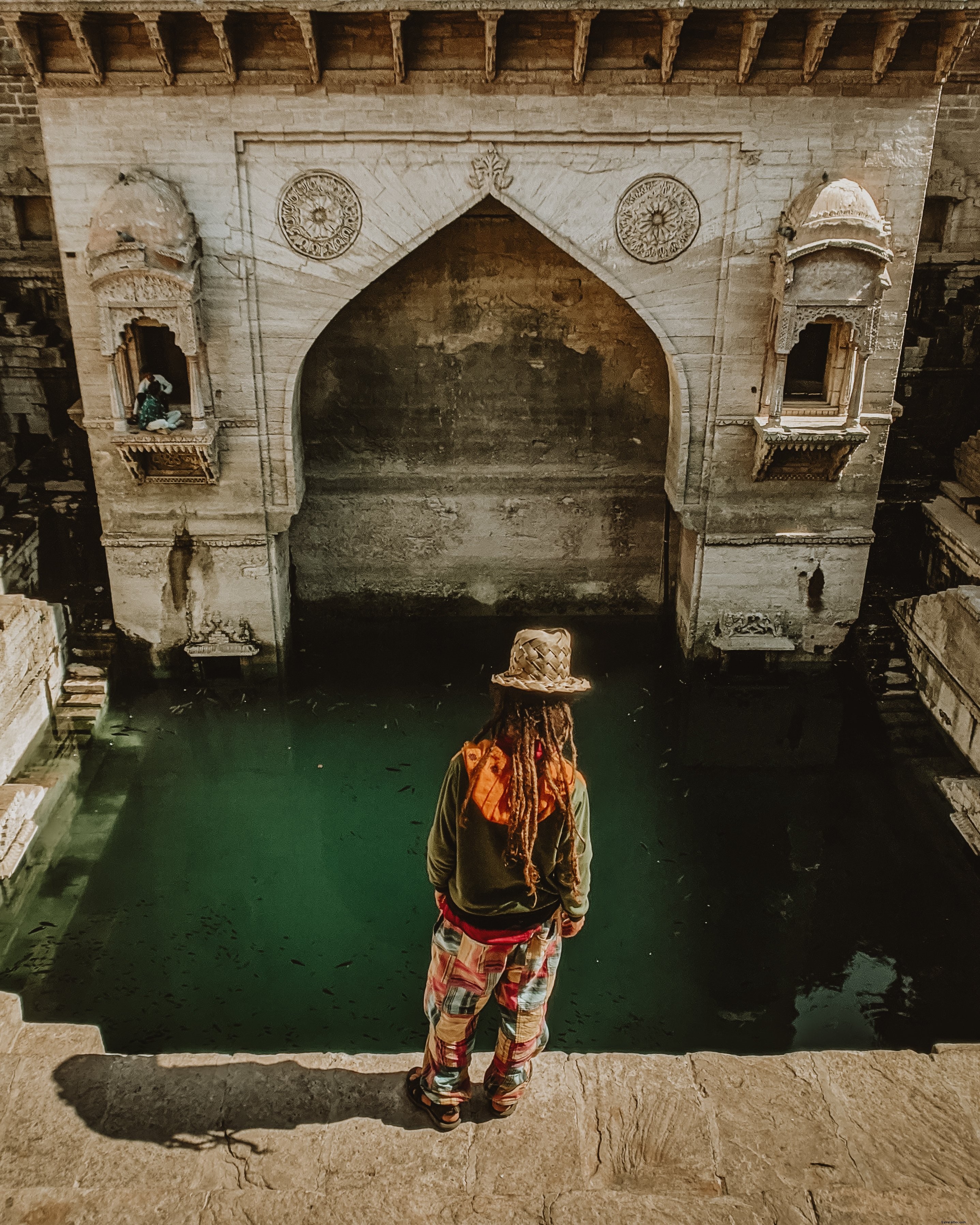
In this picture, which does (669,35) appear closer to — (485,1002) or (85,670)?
(485,1002)

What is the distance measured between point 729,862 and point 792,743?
5.02 ft

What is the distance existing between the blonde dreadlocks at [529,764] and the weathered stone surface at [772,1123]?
1.09 m

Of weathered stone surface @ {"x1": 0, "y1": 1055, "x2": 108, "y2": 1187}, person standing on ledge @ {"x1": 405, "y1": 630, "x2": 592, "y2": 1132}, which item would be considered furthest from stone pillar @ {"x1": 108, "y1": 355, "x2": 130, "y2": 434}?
person standing on ledge @ {"x1": 405, "y1": 630, "x2": 592, "y2": 1132}

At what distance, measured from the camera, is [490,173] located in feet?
19.4

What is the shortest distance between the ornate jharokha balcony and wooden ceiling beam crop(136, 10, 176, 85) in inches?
83.6

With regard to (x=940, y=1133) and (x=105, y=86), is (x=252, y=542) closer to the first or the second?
(x=105, y=86)

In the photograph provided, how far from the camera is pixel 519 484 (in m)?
7.93

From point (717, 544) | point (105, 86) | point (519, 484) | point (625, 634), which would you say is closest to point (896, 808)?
point (717, 544)

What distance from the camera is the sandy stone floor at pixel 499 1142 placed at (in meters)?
2.71

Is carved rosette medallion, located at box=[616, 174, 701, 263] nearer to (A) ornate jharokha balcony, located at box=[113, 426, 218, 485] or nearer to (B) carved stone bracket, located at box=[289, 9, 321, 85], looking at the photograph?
(B) carved stone bracket, located at box=[289, 9, 321, 85]

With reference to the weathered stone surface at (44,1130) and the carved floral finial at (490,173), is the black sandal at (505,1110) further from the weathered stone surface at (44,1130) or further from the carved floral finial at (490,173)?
the carved floral finial at (490,173)

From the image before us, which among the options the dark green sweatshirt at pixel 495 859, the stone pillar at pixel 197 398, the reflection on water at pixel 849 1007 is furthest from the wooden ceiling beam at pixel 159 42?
the reflection on water at pixel 849 1007

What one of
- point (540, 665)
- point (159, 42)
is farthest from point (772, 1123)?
point (159, 42)

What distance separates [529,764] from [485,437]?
5.51 m
